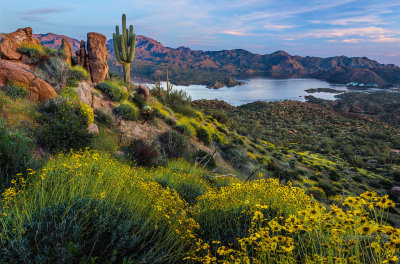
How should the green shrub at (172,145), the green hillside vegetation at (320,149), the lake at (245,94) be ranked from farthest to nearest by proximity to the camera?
the lake at (245,94), the green hillside vegetation at (320,149), the green shrub at (172,145)

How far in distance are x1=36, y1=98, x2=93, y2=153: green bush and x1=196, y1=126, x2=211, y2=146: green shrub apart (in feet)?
24.3

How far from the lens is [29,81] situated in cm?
883

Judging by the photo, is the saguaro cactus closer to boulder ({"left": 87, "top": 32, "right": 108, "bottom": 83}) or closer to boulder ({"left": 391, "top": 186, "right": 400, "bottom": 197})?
boulder ({"left": 87, "top": 32, "right": 108, "bottom": 83})

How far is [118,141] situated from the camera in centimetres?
899

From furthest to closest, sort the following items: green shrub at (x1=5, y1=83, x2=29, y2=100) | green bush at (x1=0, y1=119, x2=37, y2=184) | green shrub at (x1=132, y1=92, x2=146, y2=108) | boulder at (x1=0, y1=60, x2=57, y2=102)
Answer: green shrub at (x1=132, y1=92, x2=146, y2=108) < boulder at (x1=0, y1=60, x2=57, y2=102) < green shrub at (x1=5, y1=83, x2=29, y2=100) < green bush at (x1=0, y1=119, x2=37, y2=184)

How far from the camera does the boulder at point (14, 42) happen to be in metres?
10.1

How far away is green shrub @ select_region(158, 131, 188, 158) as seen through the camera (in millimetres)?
10047

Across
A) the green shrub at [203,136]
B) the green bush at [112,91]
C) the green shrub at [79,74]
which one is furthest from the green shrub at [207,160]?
the green shrub at [79,74]

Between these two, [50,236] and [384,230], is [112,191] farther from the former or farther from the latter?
[384,230]

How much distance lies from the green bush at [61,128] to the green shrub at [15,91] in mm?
951

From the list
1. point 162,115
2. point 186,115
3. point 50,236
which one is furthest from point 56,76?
point 50,236

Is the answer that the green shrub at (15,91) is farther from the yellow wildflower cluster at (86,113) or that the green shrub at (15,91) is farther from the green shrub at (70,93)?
the yellow wildflower cluster at (86,113)

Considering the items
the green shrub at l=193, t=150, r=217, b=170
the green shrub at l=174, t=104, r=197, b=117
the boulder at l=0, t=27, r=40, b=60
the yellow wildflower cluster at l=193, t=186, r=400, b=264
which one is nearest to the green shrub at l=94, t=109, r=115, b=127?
the green shrub at l=193, t=150, r=217, b=170

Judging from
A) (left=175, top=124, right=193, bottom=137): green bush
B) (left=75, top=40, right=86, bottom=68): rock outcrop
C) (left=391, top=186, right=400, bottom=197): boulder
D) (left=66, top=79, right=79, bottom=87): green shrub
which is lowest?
(left=391, top=186, right=400, bottom=197): boulder
